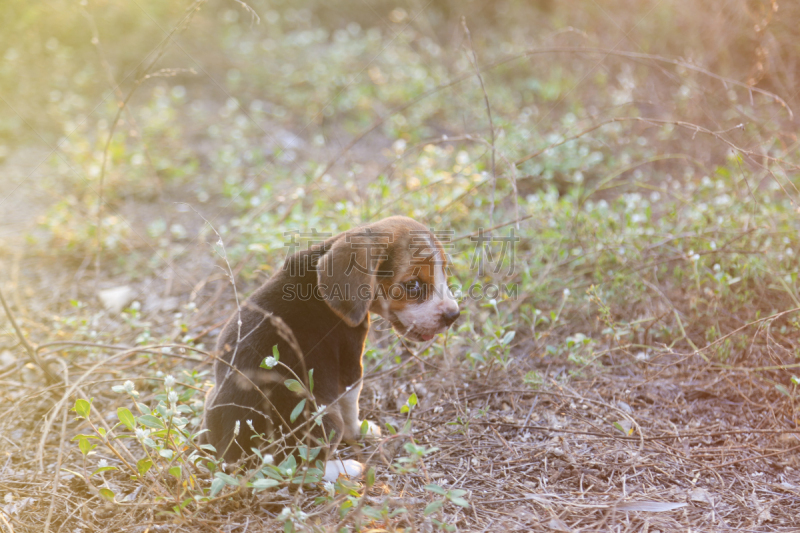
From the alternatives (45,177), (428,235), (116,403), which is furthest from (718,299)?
(45,177)

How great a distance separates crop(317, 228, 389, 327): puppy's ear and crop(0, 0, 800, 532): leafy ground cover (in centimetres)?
57

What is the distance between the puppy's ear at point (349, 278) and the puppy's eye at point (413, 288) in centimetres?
33

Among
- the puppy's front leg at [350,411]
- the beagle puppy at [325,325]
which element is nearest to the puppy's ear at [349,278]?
the beagle puppy at [325,325]

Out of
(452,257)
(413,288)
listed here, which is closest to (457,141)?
(452,257)

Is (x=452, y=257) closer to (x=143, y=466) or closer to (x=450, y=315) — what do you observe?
(x=450, y=315)

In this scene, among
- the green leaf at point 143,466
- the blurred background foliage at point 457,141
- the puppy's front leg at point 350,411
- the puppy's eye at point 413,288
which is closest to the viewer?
the green leaf at point 143,466

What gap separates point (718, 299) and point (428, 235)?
8.20 ft

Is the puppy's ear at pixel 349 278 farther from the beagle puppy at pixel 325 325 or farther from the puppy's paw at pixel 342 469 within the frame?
the puppy's paw at pixel 342 469

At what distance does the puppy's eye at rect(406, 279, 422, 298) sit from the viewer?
364cm

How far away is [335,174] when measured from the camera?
25.2ft

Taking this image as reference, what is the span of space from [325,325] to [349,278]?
39 cm

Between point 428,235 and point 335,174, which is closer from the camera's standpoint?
point 428,235

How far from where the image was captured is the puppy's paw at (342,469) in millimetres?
3170

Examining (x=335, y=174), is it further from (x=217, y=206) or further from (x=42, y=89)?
(x=42, y=89)
